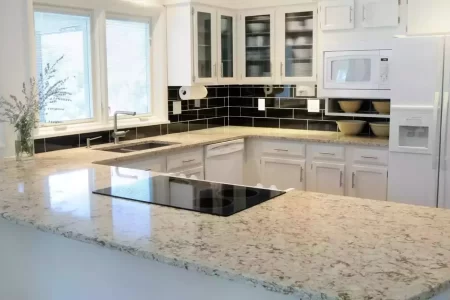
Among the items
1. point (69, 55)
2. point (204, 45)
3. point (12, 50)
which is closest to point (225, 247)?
point (12, 50)

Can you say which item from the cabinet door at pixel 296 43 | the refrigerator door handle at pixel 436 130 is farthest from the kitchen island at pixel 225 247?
the cabinet door at pixel 296 43

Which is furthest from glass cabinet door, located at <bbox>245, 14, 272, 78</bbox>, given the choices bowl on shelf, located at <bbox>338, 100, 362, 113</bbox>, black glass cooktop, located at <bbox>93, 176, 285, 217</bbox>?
black glass cooktop, located at <bbox>93, 176, 285, 217</bbox>

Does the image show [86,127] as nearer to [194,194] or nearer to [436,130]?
[194,194]

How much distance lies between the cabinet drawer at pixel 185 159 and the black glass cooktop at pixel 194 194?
54.3 inches

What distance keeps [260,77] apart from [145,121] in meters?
1.31

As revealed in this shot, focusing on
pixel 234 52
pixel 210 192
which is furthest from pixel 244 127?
pixel 210 192

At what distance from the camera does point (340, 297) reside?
1.33m

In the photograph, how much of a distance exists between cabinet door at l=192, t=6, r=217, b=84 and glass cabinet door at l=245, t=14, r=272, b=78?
44 centimetres

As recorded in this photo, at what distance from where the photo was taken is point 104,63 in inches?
173

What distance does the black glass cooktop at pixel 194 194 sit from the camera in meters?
2.28

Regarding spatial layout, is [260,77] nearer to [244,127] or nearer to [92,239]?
[244,127]

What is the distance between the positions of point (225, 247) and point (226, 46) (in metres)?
3.84

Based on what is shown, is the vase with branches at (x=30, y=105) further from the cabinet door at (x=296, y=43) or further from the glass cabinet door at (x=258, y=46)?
the cabinet door at (x=296, y=43)

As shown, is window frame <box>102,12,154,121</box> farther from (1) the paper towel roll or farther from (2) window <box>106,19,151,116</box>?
(1) the paper towel roll
